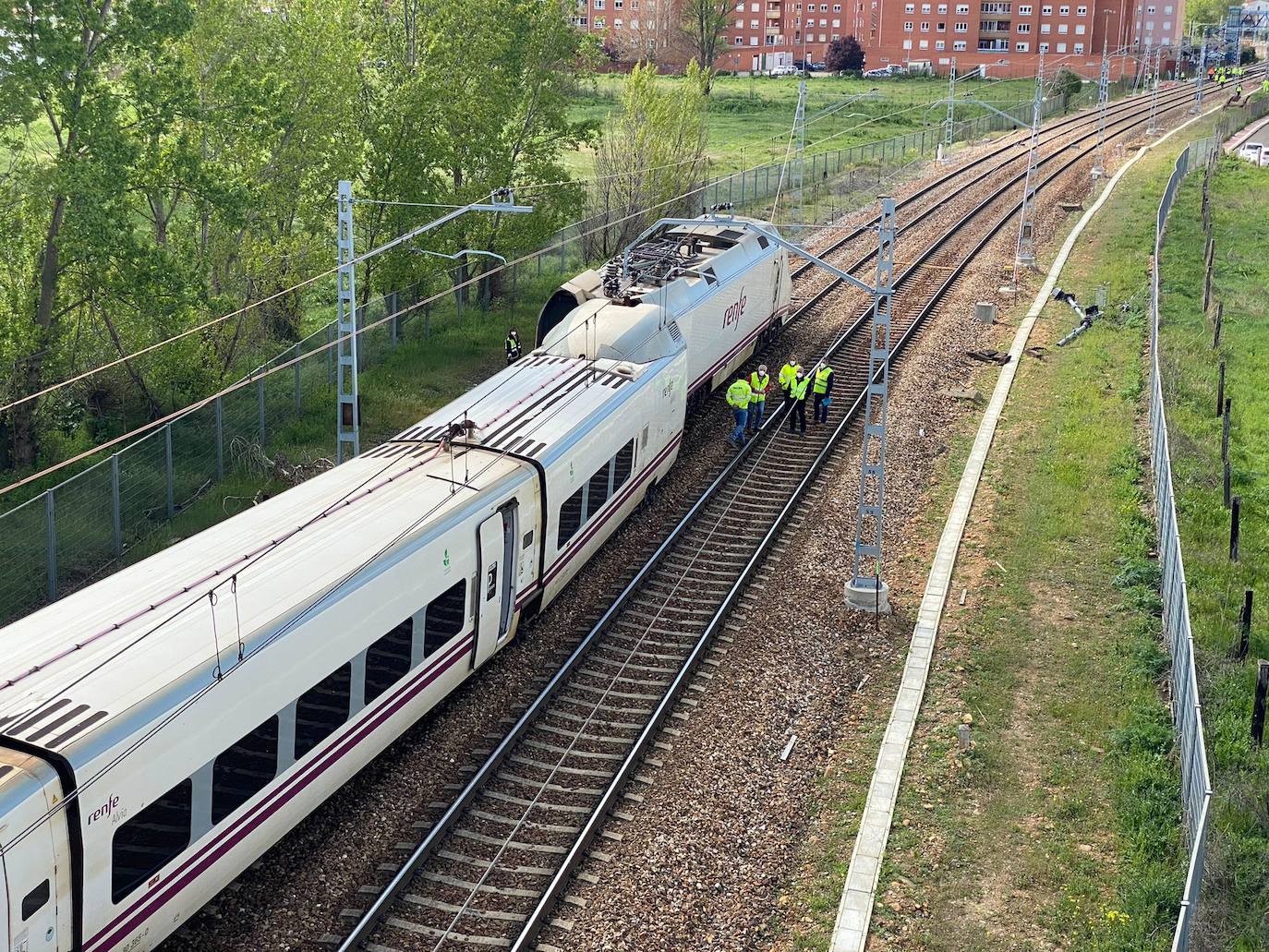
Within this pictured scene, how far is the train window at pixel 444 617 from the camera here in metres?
15.8

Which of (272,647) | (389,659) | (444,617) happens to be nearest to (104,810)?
(272,647)

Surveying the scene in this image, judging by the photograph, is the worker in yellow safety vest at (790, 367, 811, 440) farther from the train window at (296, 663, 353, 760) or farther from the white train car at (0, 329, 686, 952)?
the train window at (296, 663, 353, 760)

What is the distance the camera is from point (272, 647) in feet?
42.6

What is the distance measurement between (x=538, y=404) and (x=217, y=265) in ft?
40.3

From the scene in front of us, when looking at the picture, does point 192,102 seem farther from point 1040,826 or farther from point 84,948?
point 1040,826

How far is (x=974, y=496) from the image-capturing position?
2547 cm

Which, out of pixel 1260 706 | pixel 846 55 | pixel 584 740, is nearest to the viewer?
pixel 1260 706

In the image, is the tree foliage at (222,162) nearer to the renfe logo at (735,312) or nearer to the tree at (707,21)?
the renfe logo at (735,312)

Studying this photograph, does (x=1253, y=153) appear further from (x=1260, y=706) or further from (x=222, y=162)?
(x=1260, y=706)

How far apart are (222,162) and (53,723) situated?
2052 cm

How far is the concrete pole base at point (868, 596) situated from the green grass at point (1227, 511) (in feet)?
15.4

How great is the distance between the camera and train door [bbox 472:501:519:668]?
16953 millimetres

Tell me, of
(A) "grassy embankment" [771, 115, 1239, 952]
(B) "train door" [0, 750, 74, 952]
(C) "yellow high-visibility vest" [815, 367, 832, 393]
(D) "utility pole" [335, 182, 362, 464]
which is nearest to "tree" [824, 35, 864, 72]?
(C) "yellow high-visibility vest" [815, 367, 832, 393]

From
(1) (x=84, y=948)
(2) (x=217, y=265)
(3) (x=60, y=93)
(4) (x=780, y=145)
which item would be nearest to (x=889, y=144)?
(4) (x=780, y=145)
